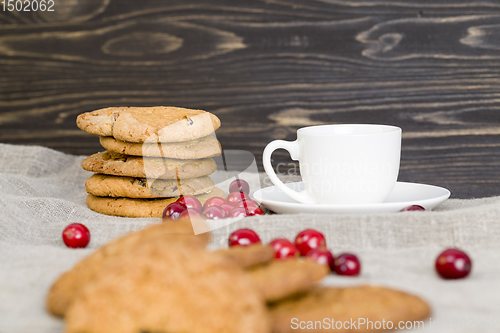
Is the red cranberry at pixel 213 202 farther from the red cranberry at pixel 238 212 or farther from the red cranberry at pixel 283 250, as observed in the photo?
the red cranberry at pixel 283 250

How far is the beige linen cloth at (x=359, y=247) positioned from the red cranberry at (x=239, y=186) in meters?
0.33

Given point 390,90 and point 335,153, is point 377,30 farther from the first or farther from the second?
point 335,153

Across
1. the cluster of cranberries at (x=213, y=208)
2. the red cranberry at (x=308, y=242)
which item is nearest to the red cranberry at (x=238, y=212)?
the cluster of cranberries at (x=213, y=208)

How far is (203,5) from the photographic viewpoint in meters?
1.73

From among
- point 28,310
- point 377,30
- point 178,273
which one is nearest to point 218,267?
point 178,273

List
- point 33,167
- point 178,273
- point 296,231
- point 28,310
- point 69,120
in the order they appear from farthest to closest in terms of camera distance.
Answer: point 69,120 → point 33,167 → point 296,231 → point 28,310 → point 178,273

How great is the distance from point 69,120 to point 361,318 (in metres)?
1.72

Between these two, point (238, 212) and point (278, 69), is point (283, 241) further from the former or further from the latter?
point (278, 69)

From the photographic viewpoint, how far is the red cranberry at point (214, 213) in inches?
37.9

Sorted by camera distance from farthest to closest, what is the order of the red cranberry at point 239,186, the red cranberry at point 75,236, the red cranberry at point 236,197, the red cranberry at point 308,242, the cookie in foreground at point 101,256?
the red cranberry at point 239,186
the red cranberry at point 236,197
the red cranberry at point 75,236
the red cranberry at point 308,242
the cookie in foreground at point 101,256

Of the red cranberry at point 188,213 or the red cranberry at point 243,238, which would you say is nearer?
the red cranberry at point 243,238

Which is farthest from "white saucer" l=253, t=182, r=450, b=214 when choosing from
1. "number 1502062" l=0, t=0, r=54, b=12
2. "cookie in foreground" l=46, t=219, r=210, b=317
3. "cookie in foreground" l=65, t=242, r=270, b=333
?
"number 1502062" l=0, t=0, r=54, b=12

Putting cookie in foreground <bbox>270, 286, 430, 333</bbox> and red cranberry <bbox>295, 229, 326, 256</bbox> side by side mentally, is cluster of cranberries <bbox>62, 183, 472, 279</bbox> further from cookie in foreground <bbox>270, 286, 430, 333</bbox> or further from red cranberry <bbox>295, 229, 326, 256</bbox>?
cookie in foreground <bbox>270, 286, 430, 333</bbox>

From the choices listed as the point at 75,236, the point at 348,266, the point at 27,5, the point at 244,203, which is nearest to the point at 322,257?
the point at 348,266
